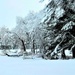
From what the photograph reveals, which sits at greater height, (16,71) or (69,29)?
(69,29)

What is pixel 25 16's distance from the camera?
4162 cm

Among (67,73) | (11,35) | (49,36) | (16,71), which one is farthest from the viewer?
(11,35)

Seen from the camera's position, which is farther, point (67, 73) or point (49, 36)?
point (49, 36)

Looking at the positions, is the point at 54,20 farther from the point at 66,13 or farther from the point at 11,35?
the point at 11,35

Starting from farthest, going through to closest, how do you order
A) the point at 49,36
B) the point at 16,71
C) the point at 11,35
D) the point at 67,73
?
the point at 11,35 → the point at 49,36 → the point at 16,71 → the point at 67,73

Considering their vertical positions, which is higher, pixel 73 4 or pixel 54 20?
pixel 73 4

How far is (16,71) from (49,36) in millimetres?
9771

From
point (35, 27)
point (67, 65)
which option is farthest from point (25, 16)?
point (67, 65)

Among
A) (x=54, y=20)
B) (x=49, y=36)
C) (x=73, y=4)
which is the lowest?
(x=49, y=36)

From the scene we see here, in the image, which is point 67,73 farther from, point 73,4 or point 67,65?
point 73,4

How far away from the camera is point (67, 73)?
27.1ft

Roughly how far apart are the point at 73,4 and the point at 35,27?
9.22 meters

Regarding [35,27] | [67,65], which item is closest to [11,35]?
[35,27]

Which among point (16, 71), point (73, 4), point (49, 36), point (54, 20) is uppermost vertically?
point (73, 4)
